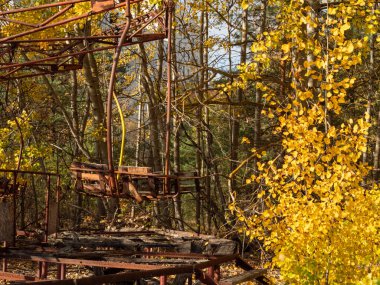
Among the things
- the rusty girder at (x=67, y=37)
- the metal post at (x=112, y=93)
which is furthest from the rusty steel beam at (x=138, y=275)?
the rusty girder at (x=67, y=37)

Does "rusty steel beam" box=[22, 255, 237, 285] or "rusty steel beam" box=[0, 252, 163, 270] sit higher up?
"rusty steel beam" box=[22, 255, 237, 285]

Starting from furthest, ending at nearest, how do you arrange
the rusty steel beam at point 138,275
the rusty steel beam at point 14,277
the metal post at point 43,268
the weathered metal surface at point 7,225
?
1. the weathered metal surface at point 7,225
2. the metal post at point 43,268
3. the rusty steel beam at point 14,277
4. the rusty steel beam at point 138,275

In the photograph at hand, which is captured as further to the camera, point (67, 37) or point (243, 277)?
point (67, 37)

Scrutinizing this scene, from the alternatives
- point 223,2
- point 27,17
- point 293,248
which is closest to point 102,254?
point 293,248

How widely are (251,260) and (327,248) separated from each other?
9.11 m

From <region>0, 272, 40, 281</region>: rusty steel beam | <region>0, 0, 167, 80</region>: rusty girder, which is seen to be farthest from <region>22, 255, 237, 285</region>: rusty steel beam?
<region>0, 0, 167, 80</region>: rusty girder

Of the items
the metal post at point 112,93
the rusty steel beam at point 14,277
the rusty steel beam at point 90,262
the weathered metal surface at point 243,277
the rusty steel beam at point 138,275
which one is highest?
the metal post at point 112,93

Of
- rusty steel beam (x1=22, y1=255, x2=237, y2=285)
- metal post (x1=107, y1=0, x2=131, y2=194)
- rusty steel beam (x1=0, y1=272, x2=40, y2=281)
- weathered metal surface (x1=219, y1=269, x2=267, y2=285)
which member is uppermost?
metal post (x1=107, y1=0, x2=131, y2=194)

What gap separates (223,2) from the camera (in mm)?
18250

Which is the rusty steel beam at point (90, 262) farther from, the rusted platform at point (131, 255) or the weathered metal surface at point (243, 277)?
the weathered metal surface at point (243, 277)

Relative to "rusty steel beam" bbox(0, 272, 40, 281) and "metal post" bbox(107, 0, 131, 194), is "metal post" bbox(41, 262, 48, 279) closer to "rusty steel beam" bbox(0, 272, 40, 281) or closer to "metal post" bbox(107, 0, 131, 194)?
"rusty steel beam" bbox(0, 272, 40, 281)

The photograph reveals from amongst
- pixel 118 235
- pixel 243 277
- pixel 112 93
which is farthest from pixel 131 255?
pixel 112 93

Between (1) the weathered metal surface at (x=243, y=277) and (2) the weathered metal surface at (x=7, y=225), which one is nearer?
(1) the weathered metal surface at (x=243, y=277)

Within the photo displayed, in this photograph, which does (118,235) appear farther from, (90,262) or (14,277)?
(14,277)
